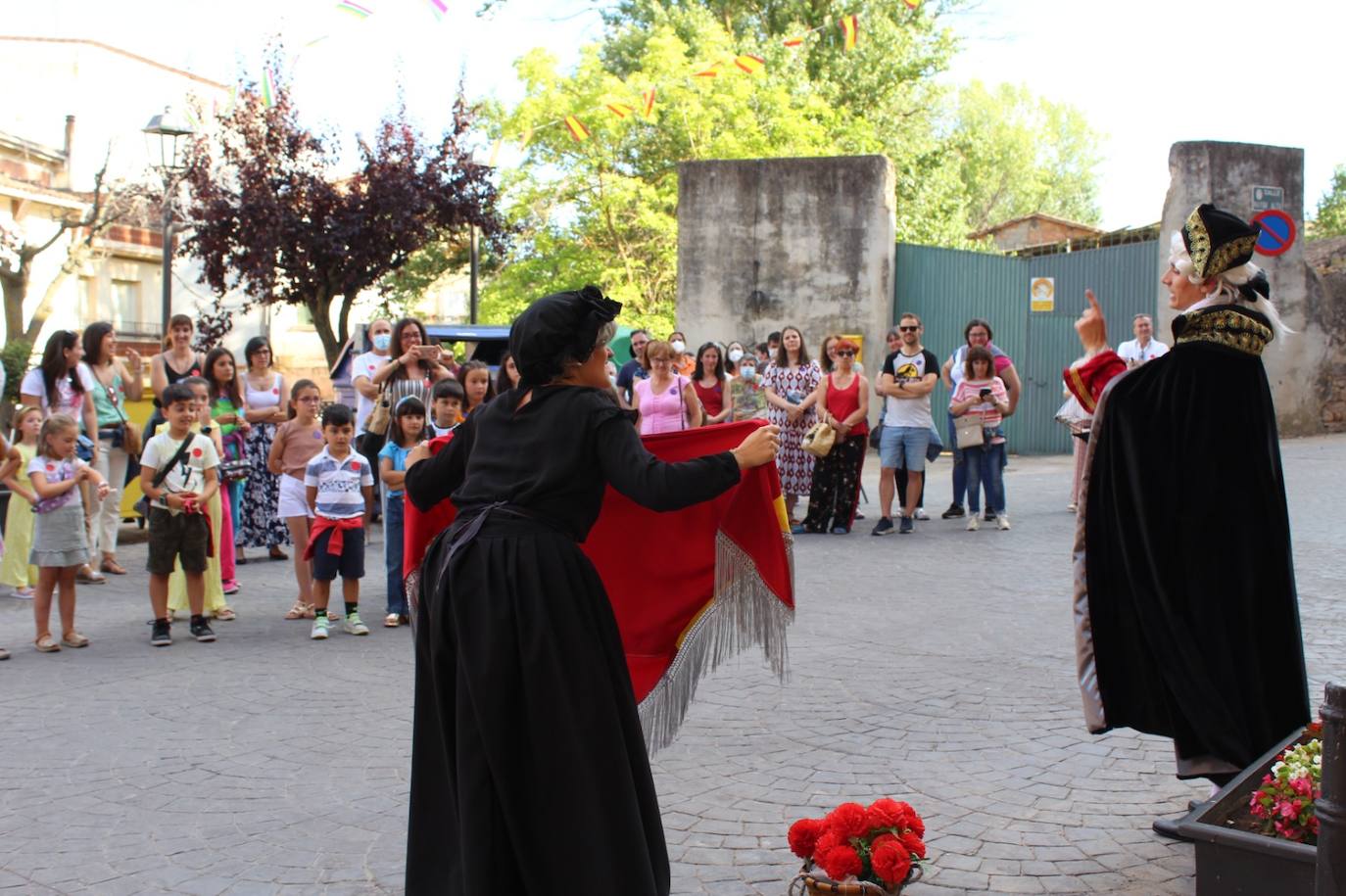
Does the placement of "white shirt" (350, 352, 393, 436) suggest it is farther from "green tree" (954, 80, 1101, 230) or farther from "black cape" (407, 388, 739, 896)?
"green tree" (954, 80, 1101, 230)

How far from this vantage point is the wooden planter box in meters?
3.46

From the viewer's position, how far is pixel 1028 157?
204 ft

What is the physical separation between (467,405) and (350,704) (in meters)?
3.42

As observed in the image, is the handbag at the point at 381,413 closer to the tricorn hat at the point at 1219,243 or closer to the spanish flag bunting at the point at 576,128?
the tricorn hat at the point at 1219,243

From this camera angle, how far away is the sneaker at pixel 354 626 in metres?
8.16

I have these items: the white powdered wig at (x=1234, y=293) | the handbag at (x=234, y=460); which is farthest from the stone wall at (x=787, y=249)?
the white powdered wig at (x=1234, y=293)

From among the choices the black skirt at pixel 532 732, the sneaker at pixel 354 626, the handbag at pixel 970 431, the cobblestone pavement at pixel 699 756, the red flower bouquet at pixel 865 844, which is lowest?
the cobblestone pavement at pixel 699 756

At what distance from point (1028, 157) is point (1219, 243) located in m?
60.6

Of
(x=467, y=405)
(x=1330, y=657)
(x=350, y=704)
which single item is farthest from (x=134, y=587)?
(x=1330, y=657)

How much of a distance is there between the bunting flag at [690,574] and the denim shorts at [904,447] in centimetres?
776

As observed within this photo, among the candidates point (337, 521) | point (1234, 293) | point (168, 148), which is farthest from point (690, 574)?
point (168, 148)

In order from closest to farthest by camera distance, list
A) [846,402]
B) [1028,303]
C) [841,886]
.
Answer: [841,886] → [846,402] → [1028,303]

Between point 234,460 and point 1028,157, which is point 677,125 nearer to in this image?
point 234,460

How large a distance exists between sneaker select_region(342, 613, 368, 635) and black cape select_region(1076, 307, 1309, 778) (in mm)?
4823
